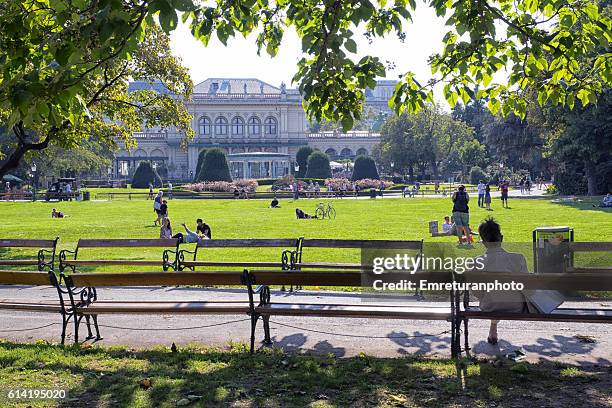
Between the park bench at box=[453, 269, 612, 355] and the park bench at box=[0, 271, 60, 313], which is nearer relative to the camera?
the park bench at box=[453, 269, 612, 355]

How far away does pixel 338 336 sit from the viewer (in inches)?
279

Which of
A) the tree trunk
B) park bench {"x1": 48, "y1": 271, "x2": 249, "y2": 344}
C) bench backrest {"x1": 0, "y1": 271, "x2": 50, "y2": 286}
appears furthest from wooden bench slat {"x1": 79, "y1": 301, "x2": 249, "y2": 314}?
the tree trunk

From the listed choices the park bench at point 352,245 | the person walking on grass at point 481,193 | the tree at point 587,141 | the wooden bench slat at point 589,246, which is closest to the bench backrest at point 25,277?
the park bench at point 352,245

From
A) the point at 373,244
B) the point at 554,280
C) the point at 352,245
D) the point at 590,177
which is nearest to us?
the point at 554,280

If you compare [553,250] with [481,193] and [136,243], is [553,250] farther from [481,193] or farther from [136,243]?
[481,193]

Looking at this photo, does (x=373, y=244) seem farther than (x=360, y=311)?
Yes

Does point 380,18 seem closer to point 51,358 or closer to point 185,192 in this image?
point 51,358

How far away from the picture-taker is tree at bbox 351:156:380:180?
69.1 m

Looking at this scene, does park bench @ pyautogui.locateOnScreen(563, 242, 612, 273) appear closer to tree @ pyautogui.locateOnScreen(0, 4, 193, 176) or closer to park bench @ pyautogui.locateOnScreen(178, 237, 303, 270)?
park bench @ pyautogui.locateOnScreen(178, 237, 303, 270)

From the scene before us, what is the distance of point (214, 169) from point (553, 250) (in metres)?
Result: 56.1

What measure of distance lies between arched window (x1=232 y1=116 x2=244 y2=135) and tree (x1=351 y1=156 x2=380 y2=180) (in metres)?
40.9

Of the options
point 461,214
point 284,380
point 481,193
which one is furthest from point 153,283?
point 481,193

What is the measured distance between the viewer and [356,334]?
23.4 ft

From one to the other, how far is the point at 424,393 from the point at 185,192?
48.2 meters
